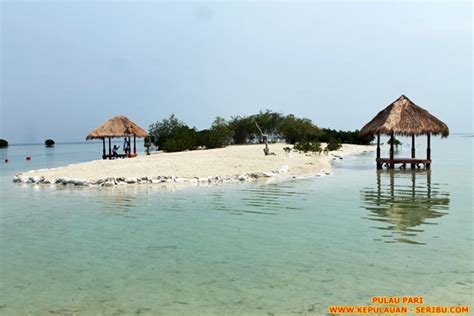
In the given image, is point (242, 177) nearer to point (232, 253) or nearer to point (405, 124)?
point (405, 124)

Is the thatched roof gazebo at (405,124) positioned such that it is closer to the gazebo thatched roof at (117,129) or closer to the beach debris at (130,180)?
the beach debris at (130,180)

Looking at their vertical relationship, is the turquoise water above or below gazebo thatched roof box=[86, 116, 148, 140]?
below

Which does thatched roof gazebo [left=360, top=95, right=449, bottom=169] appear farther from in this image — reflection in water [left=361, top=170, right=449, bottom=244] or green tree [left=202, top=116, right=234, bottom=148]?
green tree [left=202, top=116, right=234, bottom=148]

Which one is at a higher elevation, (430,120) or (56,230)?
(430,120)

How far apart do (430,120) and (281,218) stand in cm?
1574

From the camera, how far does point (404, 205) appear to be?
1017 centimetres

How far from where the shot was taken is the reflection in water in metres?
7.56

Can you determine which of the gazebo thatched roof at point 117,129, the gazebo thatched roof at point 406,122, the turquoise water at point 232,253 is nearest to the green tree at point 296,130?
the gazebo thatched roof at point 117,129

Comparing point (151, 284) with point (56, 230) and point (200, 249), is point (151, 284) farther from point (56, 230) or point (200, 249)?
point (56, 230)

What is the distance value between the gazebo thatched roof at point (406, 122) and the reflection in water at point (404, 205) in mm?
5525

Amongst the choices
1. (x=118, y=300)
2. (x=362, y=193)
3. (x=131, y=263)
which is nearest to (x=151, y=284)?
(x=118, y=300)

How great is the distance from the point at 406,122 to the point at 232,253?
17215 mm

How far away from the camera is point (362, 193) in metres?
12.4

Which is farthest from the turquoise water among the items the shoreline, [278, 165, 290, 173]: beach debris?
[278, 165, 290, 173]: beach debris
